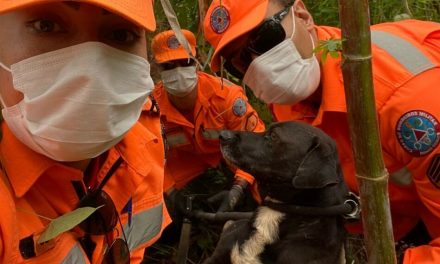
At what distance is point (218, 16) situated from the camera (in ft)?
9.32

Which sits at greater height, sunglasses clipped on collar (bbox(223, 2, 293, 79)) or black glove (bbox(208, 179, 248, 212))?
sunglasses clipped on collar (bbox(223, 2, 293, 79))

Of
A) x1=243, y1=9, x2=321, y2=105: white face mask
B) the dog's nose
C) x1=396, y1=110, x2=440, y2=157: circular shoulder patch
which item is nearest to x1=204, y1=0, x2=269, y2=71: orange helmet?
x1=243, y1=9, x2=321, y2=105: white face mask

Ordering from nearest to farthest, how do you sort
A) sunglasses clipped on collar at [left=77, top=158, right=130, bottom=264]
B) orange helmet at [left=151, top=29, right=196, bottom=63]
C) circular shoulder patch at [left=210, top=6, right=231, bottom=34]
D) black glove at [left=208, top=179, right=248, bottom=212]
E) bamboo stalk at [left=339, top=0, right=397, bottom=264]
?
bamboo stalk at [left=339, top=0, right=397, bottom=264] < sunglasses clipped on collar at [left=77, top=158, right=130, bottom=264] < circular shoulder patch at [left=210, top=6, right=231, bottom=34] < black glove at [left=208, top=179, right=248, bottom=212] < orange helmet at [left=151, top=29, right=196, bottom=63]

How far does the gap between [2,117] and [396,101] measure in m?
1.63

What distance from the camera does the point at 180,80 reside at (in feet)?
14.6

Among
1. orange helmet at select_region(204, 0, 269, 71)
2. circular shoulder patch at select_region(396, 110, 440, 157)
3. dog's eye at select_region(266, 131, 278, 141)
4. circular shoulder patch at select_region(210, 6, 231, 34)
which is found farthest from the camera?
circular shoulder patch at select_region(210, 6, 231, 34)

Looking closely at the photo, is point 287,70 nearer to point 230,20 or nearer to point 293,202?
point 230,20

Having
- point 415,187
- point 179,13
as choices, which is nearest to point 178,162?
point 179,13

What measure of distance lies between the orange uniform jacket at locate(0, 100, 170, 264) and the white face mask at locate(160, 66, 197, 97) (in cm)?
219

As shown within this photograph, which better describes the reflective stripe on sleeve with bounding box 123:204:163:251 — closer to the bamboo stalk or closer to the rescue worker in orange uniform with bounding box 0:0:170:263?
the rescue worker in orange uniform with bounding box 0:0:170:263

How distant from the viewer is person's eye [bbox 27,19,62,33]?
1509mm

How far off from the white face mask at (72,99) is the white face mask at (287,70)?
45.0 inches

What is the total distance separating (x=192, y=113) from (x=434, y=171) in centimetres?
277

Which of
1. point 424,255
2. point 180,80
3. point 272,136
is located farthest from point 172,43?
point 424,255
